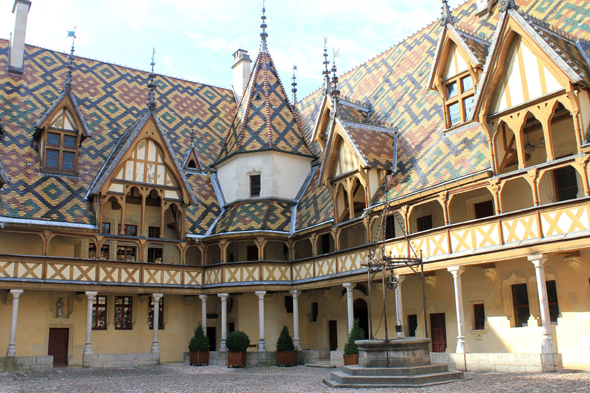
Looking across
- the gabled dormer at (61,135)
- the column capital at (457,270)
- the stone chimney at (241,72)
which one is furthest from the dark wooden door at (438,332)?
the stone chimney at (241,72)

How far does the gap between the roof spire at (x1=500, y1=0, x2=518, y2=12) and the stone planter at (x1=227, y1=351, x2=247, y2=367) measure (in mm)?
14530

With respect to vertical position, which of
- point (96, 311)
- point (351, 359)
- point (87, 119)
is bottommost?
point (351, 359)

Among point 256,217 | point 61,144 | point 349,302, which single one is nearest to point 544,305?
point 349,302

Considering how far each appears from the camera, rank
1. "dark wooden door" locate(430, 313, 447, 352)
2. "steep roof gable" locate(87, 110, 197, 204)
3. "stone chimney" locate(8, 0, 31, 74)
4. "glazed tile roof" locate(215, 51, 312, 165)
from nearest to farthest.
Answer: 1. "dark wooden door" locate(430, 313, 447, 352)
2. "steep roof gable" locate(87, 110, 197, 204)
3. "stone chimney" locate(8, 0, 31, 74)
4. "glazed tile roof" locate(215, 51, 312, 165)

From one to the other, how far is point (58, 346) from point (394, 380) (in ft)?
48.5

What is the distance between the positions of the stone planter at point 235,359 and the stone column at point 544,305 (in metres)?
11.1

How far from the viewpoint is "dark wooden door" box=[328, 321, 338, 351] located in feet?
79.2

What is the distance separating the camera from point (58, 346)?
22141mm

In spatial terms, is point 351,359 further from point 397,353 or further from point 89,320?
point 89,320

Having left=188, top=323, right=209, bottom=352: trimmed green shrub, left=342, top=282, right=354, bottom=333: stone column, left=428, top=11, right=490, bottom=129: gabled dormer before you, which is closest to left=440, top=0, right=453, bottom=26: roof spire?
left=428, top=11, right=490, bottom=129: gabled dormer

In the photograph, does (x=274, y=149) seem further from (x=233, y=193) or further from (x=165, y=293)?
(x=165, y=293)

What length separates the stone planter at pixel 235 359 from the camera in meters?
21.5

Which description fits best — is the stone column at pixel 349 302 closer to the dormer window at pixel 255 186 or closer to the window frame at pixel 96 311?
the dormer window at pixel 255 186

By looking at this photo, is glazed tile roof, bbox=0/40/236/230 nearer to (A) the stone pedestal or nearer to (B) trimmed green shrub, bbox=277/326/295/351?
(B) trimmed green shrub, bbox=277/326/295/351
